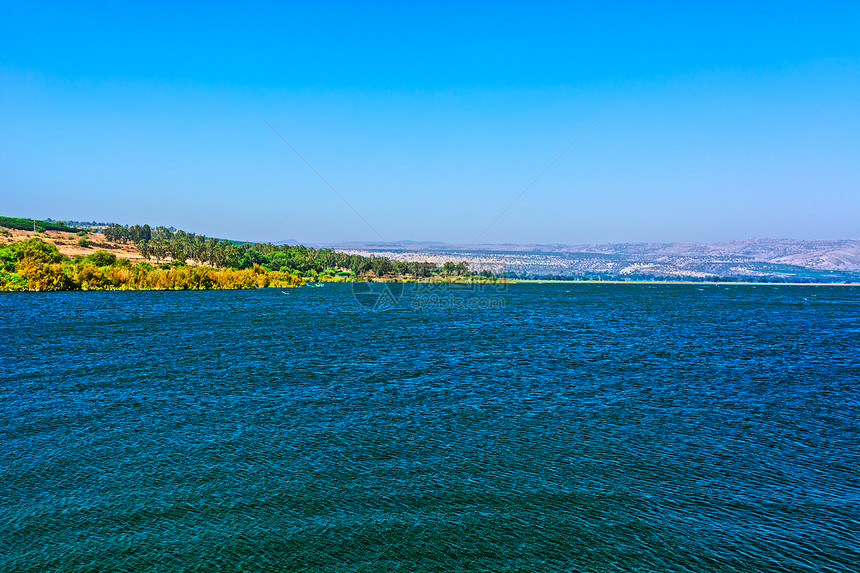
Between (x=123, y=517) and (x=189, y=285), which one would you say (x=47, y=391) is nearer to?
(x=123, y=517)

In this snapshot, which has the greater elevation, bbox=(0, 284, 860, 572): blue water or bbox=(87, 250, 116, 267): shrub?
bbox=(87, 250, 116, 267): shrub

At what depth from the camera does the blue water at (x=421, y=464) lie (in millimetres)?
13602

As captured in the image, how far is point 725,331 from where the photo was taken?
6894 centimetres

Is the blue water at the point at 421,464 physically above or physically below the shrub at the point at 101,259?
A: below

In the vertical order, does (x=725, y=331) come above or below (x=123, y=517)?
below

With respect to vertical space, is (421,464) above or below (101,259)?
below

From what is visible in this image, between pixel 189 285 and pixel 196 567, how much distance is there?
15404cm

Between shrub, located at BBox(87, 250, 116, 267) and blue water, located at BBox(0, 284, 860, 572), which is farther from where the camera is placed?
shrub, located at BBox(87, 250, 116, 267)

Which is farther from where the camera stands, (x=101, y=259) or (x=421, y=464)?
(x=101, y=259)

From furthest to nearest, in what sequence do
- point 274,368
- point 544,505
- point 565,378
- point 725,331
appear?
point 725,331 < point 274,368 < point 565,378 < point 544,505

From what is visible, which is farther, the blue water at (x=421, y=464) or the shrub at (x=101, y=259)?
the shrub at (x=101, y=259)

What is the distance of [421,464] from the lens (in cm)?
1908

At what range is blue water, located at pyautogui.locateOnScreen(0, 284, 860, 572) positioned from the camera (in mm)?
13602

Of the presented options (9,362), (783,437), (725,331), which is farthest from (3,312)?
(725,331)
